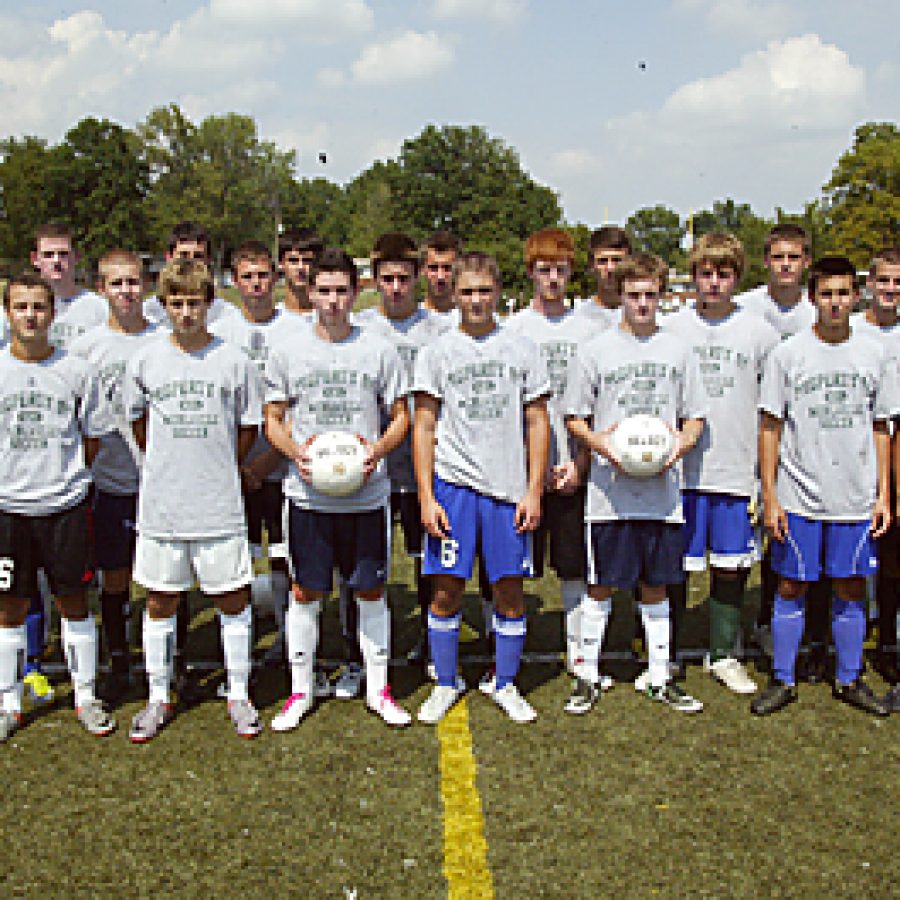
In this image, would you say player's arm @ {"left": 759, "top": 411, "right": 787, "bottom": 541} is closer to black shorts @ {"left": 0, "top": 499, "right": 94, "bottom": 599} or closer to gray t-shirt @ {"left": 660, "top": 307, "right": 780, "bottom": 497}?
→ gray t-shirt @ {"left": 660, "top": 307, "right": 780, "bottom": 497}

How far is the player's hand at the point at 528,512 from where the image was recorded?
4.50 metres

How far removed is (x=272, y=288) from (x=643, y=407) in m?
2.18

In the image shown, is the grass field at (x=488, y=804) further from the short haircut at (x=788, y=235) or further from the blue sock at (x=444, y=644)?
the short haircut at (x=788, y=235)

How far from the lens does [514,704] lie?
4.66 metres

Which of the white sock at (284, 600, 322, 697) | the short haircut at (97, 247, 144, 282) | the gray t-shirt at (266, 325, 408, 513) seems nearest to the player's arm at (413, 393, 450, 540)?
the gray t-shirt at (266, 325, 408, 513)

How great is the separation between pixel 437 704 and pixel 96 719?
1.65 metres

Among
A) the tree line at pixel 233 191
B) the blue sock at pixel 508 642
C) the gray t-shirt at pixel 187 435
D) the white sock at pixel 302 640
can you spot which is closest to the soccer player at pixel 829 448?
the blue sock at pixel 508 642

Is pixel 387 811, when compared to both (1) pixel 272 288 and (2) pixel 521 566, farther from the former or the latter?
(1) pixel 272 288

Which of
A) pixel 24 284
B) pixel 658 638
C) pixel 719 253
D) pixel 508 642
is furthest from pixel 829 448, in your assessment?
pixel 24 284

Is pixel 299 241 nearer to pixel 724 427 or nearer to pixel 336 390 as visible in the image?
pixel 336 390

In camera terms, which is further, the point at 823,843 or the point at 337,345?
the point at 337,345

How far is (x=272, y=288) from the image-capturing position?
17.3ft

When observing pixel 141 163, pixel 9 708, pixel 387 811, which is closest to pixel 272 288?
pixel 9 708

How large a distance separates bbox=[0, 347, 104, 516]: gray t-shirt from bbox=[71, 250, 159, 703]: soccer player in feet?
0.88
